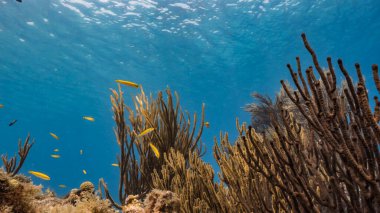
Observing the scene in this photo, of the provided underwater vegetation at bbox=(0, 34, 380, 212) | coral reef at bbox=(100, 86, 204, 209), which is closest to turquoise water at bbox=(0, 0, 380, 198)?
coral reef at bbox=(100, 86, 204, 209)

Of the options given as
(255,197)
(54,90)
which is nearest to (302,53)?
(255,197)

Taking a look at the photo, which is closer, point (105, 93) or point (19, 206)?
point (19, 206)

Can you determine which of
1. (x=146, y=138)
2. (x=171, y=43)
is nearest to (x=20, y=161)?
(x=146, y=138)

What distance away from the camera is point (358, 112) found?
4.77 feet

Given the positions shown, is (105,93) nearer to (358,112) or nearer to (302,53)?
(302,53)

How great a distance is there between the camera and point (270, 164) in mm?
1782

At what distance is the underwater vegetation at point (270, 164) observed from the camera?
142cm

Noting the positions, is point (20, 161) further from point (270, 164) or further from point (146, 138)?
point (270, 164)

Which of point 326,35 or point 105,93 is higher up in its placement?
point 105,93

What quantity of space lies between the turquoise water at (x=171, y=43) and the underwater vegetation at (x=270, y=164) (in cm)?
1684

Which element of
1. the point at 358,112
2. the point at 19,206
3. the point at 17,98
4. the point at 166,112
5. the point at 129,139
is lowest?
the point at 19,206

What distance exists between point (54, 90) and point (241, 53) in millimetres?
30288

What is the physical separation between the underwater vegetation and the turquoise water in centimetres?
1684

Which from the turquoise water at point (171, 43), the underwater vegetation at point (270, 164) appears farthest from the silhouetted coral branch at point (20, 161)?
the turquoise water at point (171, 43)
